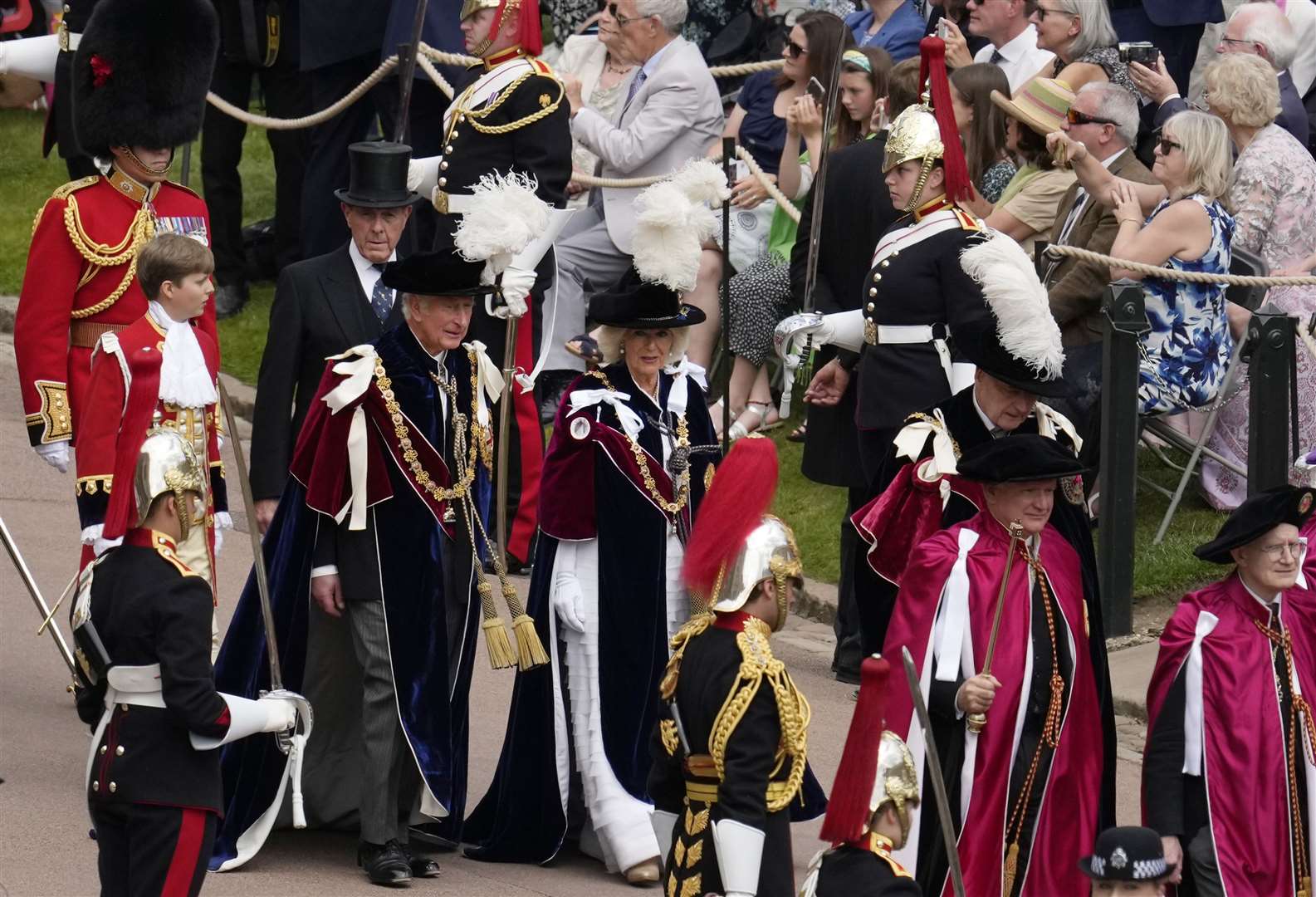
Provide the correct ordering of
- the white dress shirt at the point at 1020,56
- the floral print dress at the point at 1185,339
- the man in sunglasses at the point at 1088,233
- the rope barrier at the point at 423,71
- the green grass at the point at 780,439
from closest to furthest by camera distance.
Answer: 1. the floral print dress at the point at 1185,339
2. the man in sunglasses at the point at 1088,233
3. the green grass at the point at 780,439
4. the white dress shirt at the point at 1020,56
5. the rope barrier at the point at 423,71

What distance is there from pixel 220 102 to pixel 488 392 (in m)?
5.92

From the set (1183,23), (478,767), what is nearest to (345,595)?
(478,767)

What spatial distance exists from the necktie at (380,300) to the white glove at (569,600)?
115 cm

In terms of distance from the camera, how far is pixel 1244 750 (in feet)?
20.5

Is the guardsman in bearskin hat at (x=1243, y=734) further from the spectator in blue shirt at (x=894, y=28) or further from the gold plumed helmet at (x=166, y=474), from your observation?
the spectator in blue shirt at (x=894, y=28)

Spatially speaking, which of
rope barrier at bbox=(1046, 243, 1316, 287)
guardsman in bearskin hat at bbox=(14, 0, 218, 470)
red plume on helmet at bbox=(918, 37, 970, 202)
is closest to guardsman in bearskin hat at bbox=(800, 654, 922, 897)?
red plume on helmet at bbox=(918, 37, 970, 202)

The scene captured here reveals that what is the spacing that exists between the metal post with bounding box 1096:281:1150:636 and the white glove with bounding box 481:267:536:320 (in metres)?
2.51

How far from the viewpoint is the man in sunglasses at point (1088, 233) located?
9516 millimetres

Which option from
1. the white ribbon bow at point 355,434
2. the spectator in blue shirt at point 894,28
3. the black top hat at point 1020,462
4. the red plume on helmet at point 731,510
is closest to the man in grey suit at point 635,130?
the spectator in blue shirt at point 894,28

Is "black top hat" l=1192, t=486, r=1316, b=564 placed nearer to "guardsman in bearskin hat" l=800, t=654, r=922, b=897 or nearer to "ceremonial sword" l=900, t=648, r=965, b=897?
"ceremonial sword" l=900, t=648, r=965, b=897

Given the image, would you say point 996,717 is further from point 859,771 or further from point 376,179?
point 376,179

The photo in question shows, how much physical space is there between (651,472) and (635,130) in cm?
408

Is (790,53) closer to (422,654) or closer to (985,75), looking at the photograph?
(985,75)

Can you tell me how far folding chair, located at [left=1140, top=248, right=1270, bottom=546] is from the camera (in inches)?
377
